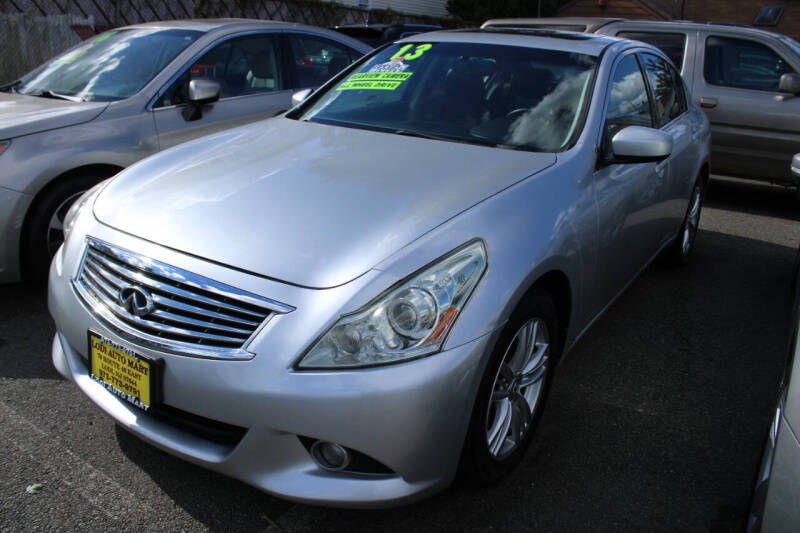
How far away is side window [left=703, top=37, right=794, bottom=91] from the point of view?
23.2 feet

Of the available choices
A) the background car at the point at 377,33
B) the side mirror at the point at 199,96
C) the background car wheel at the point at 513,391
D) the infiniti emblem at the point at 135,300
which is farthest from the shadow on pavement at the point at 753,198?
the infiniti emblem at the point at 135,300

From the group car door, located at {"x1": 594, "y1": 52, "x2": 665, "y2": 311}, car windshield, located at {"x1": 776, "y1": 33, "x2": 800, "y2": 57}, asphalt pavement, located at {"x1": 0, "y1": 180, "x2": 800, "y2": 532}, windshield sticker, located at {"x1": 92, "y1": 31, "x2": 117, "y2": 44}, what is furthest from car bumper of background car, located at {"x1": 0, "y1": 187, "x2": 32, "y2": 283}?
car windshield, located at {"x1": 776, "y1": 33, "x2": 800, "y2": 57}

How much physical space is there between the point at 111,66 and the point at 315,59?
5.31 feet

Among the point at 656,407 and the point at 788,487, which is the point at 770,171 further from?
the point at 788,487

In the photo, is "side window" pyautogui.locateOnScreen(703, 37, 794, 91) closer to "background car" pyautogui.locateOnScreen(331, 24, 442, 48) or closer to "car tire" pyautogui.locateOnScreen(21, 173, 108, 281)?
"background car" pyautogui.locateOnScreen(331, 24, 442, 48)

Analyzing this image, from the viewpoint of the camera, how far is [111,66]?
467 centimetres

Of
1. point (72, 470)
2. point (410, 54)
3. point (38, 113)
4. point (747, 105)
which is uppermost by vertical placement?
point (410, 54)

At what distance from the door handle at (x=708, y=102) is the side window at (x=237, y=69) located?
14.4ft

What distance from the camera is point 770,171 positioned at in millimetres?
7008

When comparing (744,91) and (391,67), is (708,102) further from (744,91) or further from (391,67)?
(391,67)

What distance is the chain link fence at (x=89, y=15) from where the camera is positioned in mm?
10070

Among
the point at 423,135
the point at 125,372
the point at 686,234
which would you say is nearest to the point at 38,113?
the point at 423,135

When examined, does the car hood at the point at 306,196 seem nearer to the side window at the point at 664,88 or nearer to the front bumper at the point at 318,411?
the front bumper at the point at 318,411

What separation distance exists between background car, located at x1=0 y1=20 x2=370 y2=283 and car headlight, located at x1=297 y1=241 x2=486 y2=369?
2.51 meters
